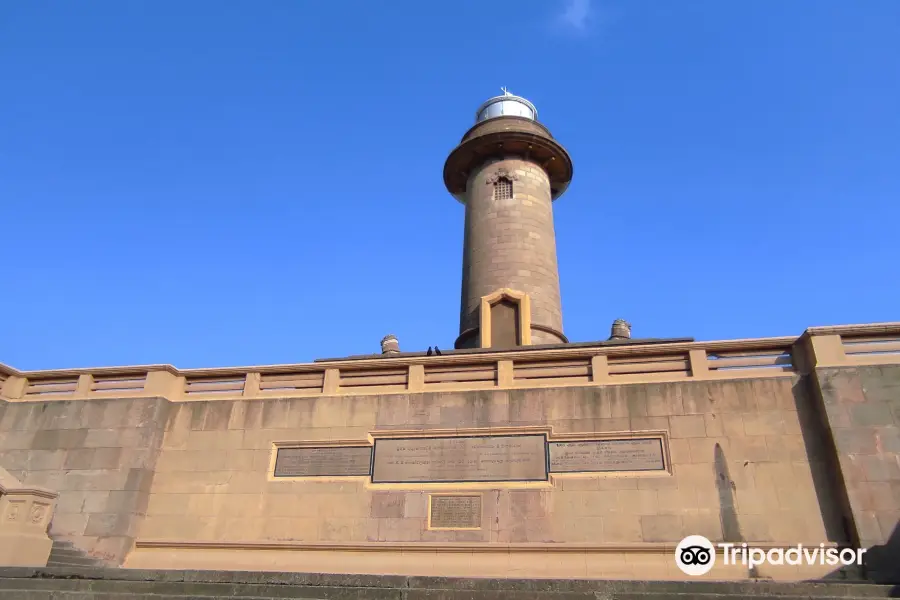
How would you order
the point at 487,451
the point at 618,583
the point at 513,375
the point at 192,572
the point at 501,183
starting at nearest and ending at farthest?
the point at 618,583, the point at 192,572, the point at 487,451, the point at 513,375, the point at 501,183

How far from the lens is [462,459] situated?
1151 cm

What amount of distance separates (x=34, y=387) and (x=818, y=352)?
15.9 metres

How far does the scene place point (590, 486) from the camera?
10.9m

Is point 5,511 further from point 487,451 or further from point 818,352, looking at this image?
point 818,352

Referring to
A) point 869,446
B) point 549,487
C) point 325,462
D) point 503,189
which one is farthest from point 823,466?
point 503,189

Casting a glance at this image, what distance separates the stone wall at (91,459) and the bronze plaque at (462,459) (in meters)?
4.65

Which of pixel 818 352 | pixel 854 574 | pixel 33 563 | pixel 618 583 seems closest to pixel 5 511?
pixel 33 563

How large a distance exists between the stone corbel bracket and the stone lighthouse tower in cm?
1102

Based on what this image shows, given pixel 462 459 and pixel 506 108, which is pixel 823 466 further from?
pixel 506 108

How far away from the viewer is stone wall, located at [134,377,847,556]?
10305mm

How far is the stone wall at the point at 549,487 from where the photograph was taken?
1030cm

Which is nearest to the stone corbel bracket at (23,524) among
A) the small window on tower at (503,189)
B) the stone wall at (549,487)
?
the stone wall at (549,487)

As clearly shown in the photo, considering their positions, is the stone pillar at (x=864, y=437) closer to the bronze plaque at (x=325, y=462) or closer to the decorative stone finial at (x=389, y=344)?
the bronze plaque at (x=325, y=462)

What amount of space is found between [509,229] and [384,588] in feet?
47.3
